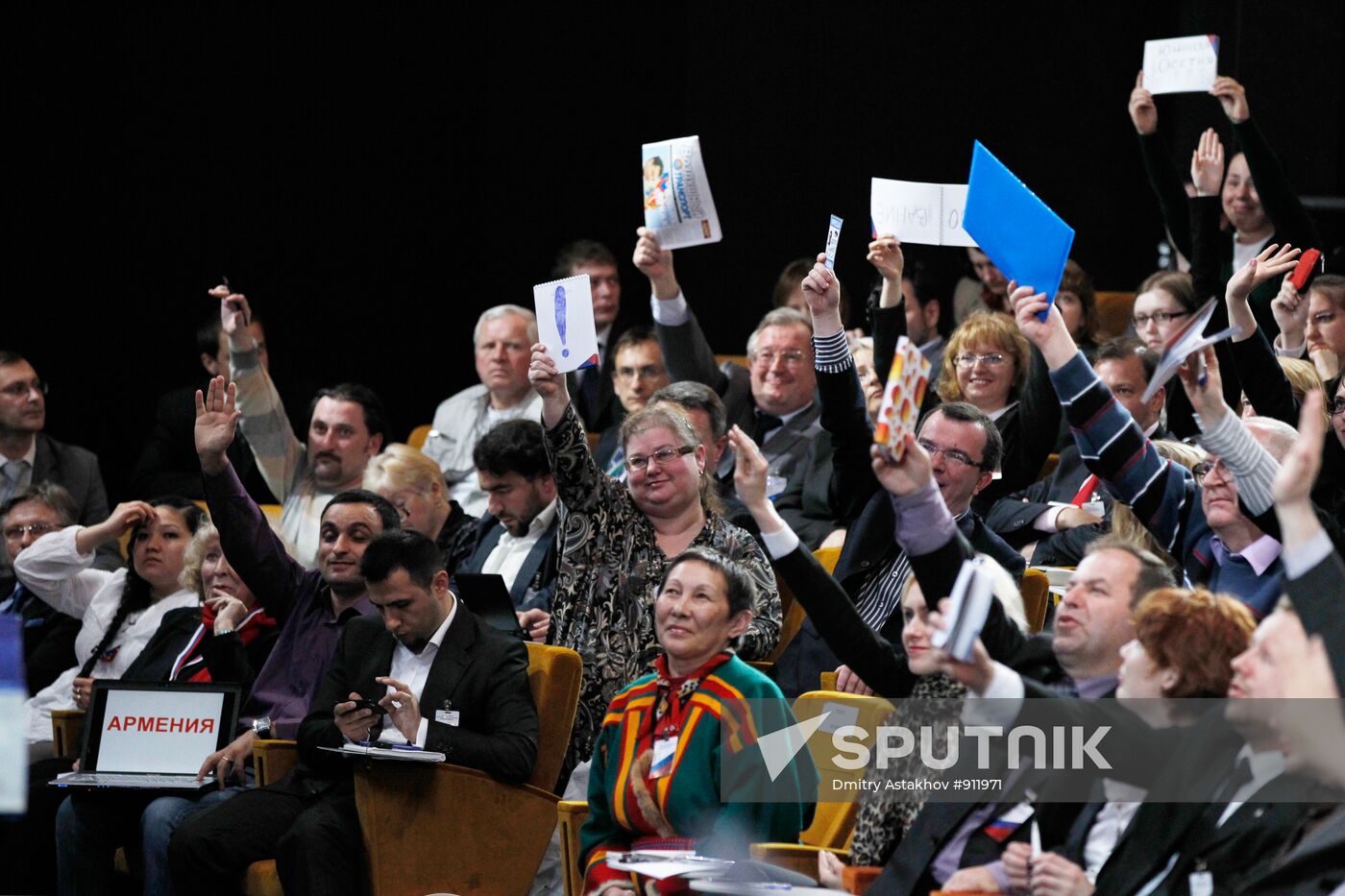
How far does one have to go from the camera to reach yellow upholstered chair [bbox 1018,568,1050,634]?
376 cm

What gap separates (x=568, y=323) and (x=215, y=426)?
101 cm

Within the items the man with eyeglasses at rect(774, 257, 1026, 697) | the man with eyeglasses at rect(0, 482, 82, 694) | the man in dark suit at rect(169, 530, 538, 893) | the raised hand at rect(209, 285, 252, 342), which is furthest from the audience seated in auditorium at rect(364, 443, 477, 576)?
the man with eyeglasses at rect(774, 257, 1026, 697)

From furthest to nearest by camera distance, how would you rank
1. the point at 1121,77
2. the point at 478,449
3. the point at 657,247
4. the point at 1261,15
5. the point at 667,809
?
the point at 1121,77
the point at 1261,15
the point at 657,247
the point at 478,449
the point at 667,809

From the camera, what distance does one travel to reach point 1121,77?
6848mm

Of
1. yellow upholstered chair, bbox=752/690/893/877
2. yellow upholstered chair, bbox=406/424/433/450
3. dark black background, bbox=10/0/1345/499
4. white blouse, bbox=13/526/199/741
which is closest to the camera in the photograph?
yellow upholstered chair, bbox=752/690/893/877

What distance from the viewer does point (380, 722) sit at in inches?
155

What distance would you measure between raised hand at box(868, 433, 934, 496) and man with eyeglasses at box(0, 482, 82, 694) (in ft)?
10.4

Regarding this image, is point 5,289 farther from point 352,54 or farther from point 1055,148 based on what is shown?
point 1055,148

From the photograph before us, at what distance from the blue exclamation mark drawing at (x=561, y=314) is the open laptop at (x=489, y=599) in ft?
1.89

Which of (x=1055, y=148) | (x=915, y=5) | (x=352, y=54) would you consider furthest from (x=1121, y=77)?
(x=352, y=54)

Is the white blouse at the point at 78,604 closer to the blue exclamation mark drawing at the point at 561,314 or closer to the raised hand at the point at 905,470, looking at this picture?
the blue exclamation mark drawing at the point at 561,314

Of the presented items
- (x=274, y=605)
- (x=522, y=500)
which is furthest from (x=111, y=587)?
(x=522, y=500)

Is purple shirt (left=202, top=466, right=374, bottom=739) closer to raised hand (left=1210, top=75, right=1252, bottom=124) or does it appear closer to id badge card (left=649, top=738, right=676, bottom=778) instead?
id badge card (left=649, top=738, right=676, bottom=778)

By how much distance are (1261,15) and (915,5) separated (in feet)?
4.40
